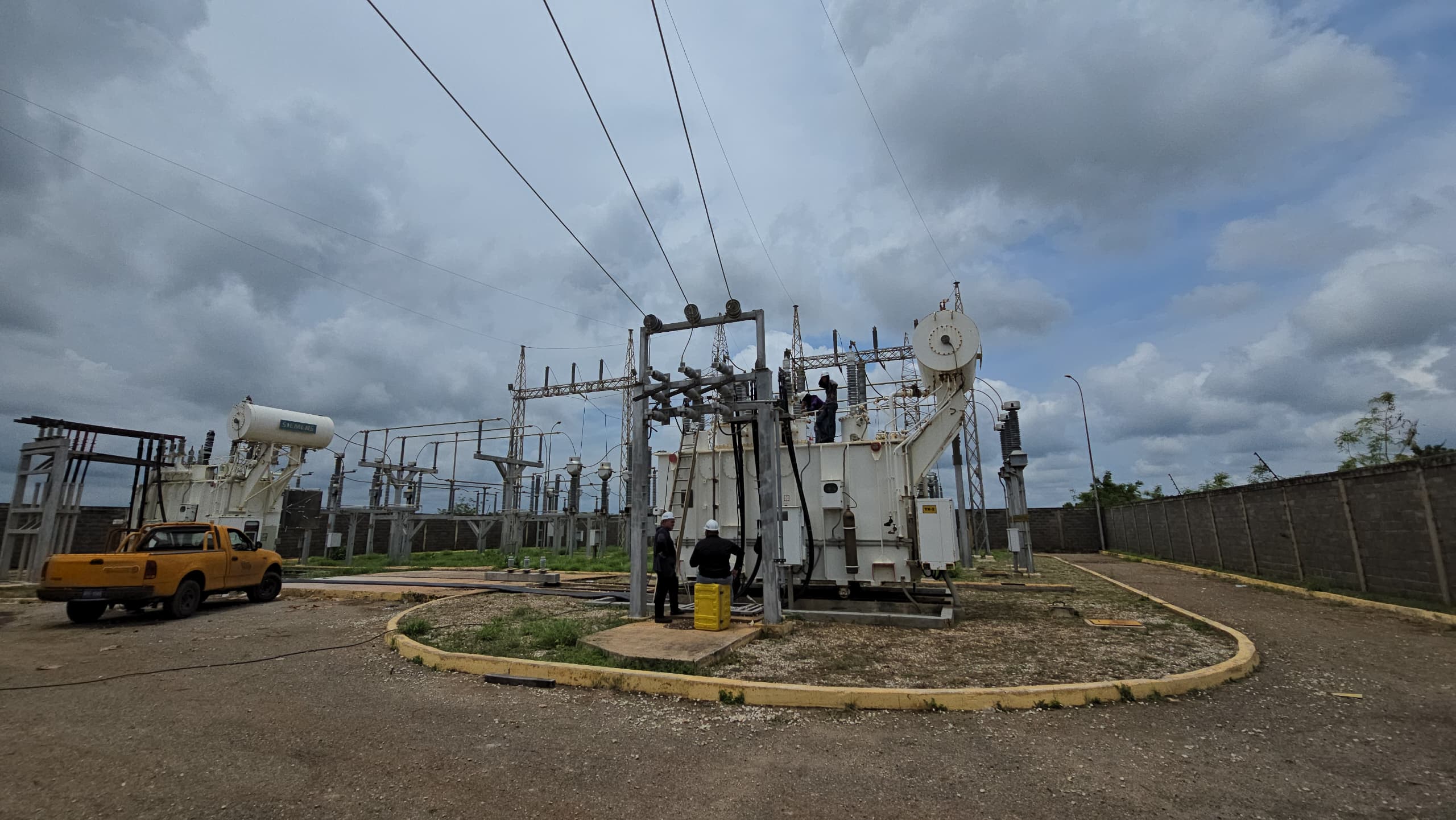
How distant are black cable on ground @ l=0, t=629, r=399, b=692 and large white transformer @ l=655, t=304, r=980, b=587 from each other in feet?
16.5

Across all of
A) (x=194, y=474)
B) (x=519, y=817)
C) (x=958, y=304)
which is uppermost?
(x=958, y=304)

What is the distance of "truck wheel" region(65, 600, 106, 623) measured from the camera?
11.0 meters

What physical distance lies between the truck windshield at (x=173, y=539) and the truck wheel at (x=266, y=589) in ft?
5.11

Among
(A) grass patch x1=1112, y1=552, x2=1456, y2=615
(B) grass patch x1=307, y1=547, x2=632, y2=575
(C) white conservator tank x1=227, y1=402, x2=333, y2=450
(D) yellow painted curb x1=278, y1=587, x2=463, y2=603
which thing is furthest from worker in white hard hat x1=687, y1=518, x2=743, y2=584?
(C) white conservator tank x1=227, y1=402, x2=333, y2=450

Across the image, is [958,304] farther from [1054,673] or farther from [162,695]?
[162,695]

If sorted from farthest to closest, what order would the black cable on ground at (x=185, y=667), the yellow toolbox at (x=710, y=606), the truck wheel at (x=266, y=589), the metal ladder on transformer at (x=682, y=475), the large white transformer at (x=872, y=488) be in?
the truck wheel at (x=266, y=589) → the metal ladder on transformer at (x=682, y=475) → the large white transformer at (x=872, y=488) → the yellow toolbox at (x=710, y=606) → the black cable on ground at (x=185, y=667)

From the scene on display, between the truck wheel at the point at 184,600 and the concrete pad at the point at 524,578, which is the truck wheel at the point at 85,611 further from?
the concrete pad at the point at 524,578

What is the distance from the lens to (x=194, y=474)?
22.7 meters

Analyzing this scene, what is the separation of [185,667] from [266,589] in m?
7.23

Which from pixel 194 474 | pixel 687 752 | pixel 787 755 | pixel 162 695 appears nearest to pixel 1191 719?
pixel 787 755

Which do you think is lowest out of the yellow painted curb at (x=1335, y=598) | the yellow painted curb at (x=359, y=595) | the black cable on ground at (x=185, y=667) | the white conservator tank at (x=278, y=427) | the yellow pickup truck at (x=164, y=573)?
the black cable on ground at (x=185, y=667)

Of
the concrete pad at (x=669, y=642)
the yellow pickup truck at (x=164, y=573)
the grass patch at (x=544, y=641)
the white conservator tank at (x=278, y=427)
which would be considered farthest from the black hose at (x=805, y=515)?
the white conservator tank at (x=278, y=427)

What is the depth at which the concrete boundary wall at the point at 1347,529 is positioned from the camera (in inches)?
404

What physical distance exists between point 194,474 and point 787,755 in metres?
26.1
